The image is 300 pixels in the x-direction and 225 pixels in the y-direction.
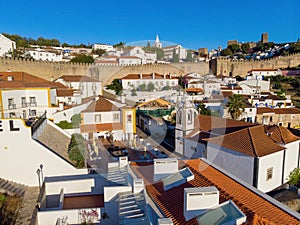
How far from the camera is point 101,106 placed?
53.6ft

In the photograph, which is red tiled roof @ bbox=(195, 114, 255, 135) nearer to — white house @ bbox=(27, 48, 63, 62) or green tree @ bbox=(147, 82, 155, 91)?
green tree @ bbox=(147, 82, 155, 91)

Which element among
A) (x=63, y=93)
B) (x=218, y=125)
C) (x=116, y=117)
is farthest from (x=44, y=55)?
(x=218, y=125)

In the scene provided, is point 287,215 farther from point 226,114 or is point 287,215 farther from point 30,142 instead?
point 226,114

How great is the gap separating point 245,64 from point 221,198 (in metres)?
52.8

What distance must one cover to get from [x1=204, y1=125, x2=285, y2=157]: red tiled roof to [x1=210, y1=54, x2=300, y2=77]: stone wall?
42.7 m

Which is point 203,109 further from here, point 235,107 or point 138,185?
point 138,185

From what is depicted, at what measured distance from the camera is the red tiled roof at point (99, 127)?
15398 mm

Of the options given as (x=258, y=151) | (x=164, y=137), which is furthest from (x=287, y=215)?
(x=164, y=137)

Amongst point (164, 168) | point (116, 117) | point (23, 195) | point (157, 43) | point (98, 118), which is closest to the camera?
point (164, 168)

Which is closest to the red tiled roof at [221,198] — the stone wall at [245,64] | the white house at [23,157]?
the white house at [23,157]

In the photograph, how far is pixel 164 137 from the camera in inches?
658

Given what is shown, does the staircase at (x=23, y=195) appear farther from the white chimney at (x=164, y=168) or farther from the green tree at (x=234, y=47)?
the green tree at (x=234, y=47)

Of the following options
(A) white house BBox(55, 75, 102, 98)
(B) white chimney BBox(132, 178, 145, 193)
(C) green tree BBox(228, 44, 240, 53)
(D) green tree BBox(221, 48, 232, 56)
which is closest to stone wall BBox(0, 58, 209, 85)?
(A) white house BBox(55, 75, 102, 98)

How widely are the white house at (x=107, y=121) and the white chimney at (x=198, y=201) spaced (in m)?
11.2
